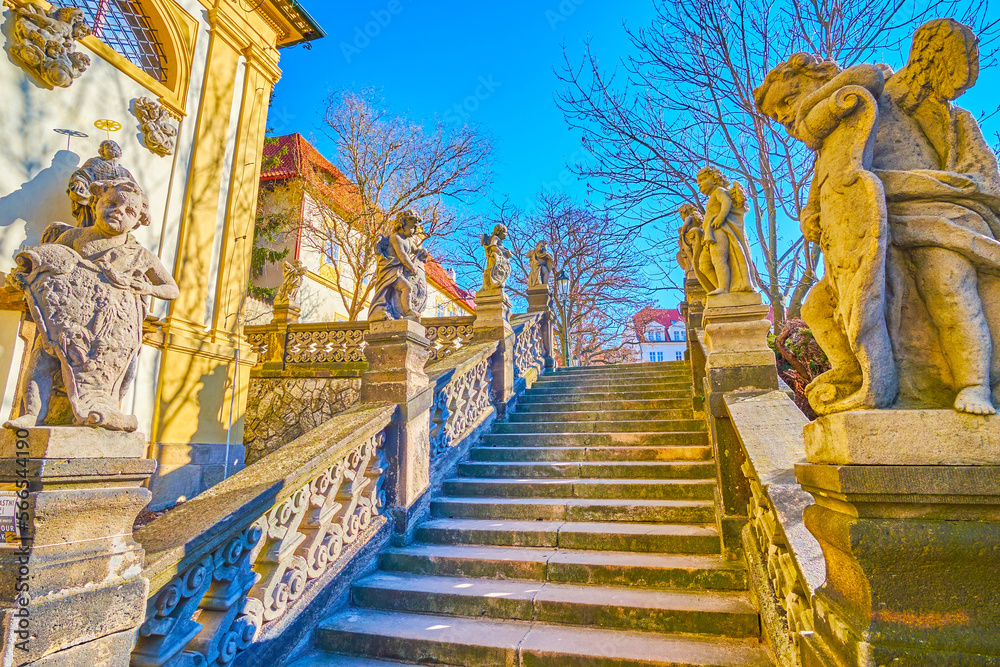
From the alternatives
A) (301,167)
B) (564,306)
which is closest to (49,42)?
(301,167)

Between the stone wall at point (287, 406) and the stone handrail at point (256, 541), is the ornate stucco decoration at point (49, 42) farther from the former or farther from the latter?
the stone handrail at point (256, 541)

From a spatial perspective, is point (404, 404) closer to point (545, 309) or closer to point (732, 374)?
point (732, 374)

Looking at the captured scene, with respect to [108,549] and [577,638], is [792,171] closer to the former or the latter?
[577,638]

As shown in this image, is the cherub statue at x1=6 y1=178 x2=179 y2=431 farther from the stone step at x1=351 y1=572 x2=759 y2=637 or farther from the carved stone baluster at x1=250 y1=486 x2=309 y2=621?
the stone step at x1=351 y1=572 x2=759 y2=637

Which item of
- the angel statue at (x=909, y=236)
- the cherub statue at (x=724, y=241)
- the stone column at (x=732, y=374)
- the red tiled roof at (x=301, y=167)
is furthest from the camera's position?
the red tiled roof at (x=301, y=167)

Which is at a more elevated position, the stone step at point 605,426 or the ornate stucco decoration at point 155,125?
the ornate stucco decoration at point 155,125

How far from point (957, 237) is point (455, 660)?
125 inches

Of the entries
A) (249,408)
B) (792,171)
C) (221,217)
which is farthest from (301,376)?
(792,171)

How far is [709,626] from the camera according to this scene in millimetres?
3090

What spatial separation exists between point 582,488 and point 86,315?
394cm

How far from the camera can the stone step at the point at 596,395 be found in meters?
7.48

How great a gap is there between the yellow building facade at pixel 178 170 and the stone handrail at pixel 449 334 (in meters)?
3.26

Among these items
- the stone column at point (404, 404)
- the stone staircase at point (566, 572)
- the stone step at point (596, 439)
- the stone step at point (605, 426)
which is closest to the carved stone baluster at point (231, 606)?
the stone staircase at point (566, 572)

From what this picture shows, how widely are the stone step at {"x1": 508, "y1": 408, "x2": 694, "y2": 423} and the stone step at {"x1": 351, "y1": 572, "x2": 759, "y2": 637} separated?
3.16 m
